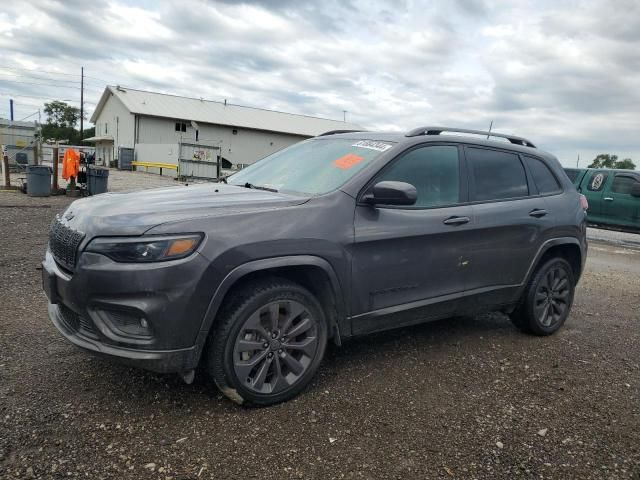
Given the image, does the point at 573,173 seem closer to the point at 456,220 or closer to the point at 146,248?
the point at 456,220

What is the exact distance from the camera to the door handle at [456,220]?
3.67 meters

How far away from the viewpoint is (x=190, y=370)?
2771 mm

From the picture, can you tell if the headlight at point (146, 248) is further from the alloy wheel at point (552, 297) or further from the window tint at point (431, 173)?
the alloy wheel at point (552, 297)

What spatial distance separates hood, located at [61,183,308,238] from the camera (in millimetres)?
2662

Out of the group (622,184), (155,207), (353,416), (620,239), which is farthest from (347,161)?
(620,239)

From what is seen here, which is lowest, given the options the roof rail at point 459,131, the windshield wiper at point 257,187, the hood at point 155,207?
the hood at point 155,207

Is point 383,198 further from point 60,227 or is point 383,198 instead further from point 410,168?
point 60,227

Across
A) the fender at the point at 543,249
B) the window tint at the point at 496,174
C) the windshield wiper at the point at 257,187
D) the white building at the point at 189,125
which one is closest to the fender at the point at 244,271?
the windshield wiper at the point at 257,187

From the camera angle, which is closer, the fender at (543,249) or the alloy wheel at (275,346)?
the alloy wheel at (275,346)

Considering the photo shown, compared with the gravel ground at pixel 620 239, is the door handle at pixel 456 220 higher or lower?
higher

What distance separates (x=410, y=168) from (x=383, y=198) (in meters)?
0.59

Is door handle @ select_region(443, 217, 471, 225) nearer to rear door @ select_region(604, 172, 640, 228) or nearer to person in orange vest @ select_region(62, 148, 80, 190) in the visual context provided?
rear door @ select_region(604, 172, 640, 228)

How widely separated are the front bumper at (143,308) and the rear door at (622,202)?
13608 millimetres

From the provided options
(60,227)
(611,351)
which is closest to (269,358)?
(60,227)
